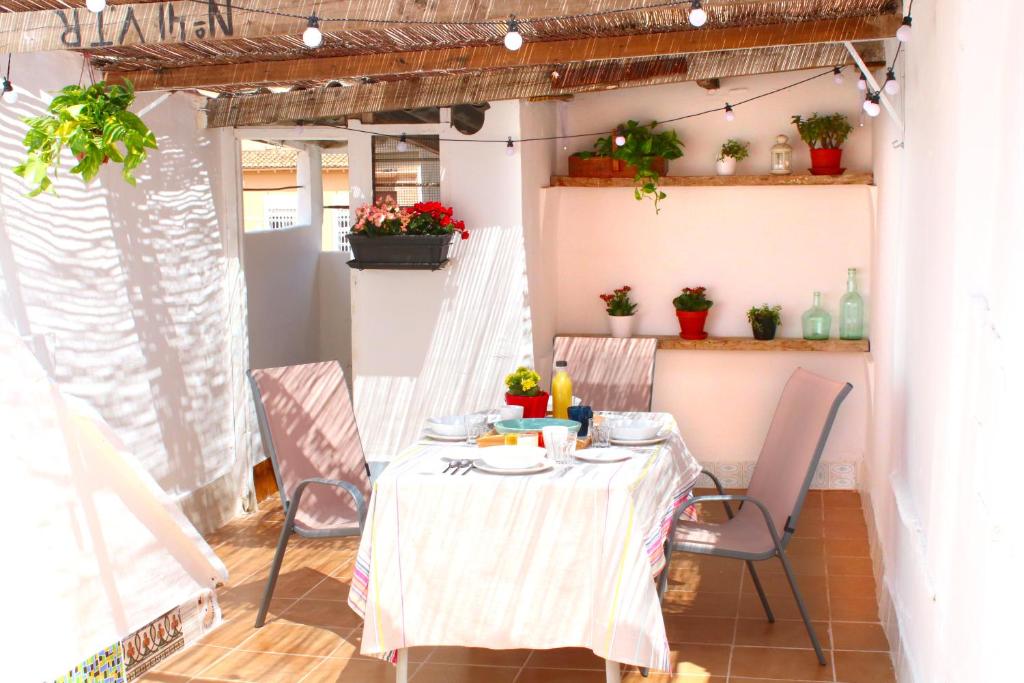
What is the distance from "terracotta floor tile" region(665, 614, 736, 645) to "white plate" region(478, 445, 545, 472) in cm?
108

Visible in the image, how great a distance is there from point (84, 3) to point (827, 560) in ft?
12.4

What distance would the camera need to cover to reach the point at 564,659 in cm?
400

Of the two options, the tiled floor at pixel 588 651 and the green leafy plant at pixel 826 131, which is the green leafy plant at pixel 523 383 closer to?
the tiled floor at pixel 588 651

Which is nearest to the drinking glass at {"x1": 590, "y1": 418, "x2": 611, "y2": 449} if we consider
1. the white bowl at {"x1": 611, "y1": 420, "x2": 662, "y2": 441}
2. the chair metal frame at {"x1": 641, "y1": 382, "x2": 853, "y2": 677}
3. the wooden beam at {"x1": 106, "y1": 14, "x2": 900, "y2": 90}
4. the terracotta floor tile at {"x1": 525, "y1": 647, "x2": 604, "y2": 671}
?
the white bowl at {"x1": 611, "y1": 420, "x2": 662, "y2": 441}

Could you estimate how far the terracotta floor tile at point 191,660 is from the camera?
13.0 ft

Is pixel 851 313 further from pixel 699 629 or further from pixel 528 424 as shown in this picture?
pixel 528 424

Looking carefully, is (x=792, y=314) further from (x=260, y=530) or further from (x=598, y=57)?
(x=260, y=530)

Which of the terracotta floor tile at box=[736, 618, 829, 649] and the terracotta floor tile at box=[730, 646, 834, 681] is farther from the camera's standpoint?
the terracotta floor tile at box=[736, 618, 829, 649]

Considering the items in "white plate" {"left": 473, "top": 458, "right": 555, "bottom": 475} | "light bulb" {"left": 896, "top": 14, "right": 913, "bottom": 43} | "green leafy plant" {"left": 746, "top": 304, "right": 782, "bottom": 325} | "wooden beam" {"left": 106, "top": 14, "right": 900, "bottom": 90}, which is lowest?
"white plate" {"left": 473, "top": 458, "right": 555, "bottom": 475}

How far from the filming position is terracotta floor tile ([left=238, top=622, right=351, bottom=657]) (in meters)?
4.12

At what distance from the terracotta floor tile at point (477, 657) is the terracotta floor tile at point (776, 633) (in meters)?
0.81

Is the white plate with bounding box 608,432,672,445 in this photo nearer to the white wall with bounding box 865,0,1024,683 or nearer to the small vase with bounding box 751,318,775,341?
the white wall with bounding box 865,0,1024,683

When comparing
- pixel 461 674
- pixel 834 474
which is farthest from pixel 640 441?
pixel 834 474

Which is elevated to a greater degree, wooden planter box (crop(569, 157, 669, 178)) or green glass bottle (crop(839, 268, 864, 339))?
wooden planter box (crop(569, 157, 669, 178))
